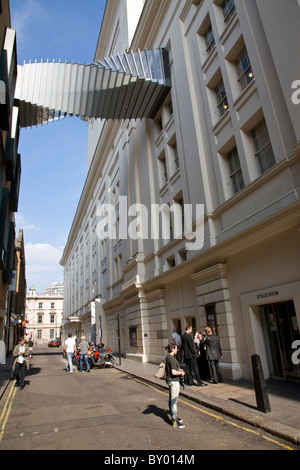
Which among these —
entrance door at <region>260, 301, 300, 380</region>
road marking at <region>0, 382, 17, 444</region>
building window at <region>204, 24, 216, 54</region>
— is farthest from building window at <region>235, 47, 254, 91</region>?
road marking at <region>0, 382, 17, 444</region>

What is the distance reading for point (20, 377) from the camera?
37.1 feet

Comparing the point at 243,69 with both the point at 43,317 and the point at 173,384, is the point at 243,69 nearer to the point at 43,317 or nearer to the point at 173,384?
the point at 173,384

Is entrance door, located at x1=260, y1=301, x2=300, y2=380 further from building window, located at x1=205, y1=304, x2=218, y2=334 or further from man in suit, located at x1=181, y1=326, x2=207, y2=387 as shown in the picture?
man in suit, located at x1=181, y1=326, x2=207, y2=387

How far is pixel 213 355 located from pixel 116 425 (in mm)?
4393

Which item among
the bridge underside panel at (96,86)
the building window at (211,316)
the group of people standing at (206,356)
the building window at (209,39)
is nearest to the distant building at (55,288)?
the bridge underside panel at (96,86)

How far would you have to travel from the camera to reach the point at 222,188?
37.1ft

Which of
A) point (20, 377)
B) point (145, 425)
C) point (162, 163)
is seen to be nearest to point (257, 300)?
point (145, 425)

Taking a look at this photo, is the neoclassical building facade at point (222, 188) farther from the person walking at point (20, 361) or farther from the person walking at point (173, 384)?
the person walking at point (20, 361)

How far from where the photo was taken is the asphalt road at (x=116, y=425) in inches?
193

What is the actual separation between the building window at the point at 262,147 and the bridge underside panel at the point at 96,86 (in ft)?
27.2

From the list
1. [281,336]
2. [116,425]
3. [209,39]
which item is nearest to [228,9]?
[209,39]

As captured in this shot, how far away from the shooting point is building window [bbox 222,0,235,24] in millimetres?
11806

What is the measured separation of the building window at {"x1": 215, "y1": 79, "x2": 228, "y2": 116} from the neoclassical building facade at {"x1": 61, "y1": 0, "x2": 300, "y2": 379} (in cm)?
5
